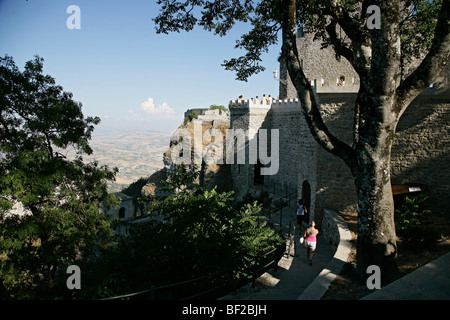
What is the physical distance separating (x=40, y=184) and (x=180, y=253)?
611 centimetres

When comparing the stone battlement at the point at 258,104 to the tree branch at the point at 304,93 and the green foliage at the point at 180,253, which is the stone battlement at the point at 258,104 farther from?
the green foliage at the point at 180,253

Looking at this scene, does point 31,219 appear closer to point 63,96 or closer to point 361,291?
point 63,96

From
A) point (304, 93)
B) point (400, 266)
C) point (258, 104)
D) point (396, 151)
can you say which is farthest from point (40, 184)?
point (258, 104)

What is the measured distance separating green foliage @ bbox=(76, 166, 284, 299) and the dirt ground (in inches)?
66.2

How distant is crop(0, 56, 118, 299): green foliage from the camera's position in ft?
28.6

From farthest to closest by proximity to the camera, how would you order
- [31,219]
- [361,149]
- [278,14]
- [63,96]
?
1. [63,96]
2. [31,219]
3. [278,14]
4. [361,149]

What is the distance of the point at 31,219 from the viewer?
9.17 m

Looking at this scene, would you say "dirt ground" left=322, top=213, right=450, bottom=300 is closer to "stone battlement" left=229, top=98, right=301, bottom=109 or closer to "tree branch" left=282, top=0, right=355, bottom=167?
"tree branch" left=282, top=0, right=355, bottom=167

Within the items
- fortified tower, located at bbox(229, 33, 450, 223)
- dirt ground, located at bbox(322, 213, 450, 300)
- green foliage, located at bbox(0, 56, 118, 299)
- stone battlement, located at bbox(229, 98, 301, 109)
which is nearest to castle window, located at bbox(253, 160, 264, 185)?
stone battlement, located at bbox(229, 98, 301, 109)

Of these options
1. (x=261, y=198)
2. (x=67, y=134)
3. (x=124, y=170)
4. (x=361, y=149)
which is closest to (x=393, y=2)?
(x=361, y=149)

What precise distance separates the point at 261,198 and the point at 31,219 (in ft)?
42.9

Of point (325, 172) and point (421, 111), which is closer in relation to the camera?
point (421, 111)

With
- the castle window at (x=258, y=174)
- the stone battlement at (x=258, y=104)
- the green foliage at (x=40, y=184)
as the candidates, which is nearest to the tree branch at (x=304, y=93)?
the green foliage at (x=40, y=184)
